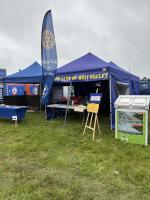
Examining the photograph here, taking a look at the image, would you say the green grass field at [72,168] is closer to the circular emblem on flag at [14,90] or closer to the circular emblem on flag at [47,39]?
the circular emblem on flag at [47,39]

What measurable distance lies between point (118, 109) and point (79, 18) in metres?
6.02

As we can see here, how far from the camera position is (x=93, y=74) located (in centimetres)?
657

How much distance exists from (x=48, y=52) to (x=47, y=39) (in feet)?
1.50

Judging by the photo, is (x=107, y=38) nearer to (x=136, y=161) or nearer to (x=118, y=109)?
(x=118, y=109)

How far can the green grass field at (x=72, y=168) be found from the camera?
255cm

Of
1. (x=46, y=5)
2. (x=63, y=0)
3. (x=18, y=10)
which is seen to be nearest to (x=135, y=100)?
(x=63, y=0)

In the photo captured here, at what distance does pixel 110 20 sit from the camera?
30.2 ft

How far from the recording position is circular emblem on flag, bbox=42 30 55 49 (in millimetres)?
7390

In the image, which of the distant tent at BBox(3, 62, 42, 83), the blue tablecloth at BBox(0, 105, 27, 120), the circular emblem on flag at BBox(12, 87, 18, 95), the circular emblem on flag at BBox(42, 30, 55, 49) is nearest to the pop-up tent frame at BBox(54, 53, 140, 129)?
the circular emblem on flag at BBox(42, 30, 55, 49)

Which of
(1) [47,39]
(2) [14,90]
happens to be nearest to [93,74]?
(1) [47,39]

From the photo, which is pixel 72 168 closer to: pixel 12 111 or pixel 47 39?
pixel 12 111

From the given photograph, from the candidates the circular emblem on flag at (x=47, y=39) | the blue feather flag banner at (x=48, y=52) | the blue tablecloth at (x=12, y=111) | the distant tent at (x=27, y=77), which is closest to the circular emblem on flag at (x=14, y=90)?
the distant tent at (x=27, y=77)

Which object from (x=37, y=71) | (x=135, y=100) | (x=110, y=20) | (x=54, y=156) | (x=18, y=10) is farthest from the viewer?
(x=37, y=71)

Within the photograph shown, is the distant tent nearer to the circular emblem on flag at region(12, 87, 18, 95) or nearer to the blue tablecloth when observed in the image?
the circular emblem on flag at region(12, 87, 18, 95)
